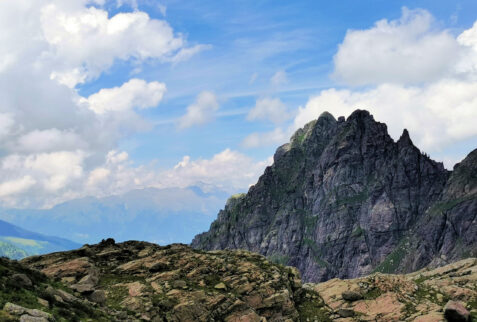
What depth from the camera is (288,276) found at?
70.1 metres

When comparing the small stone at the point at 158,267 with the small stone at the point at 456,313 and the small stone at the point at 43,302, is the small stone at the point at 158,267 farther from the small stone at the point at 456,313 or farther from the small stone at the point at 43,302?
the small stone at the point at 456,313

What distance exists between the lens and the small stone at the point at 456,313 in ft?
171

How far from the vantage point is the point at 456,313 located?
52.6m

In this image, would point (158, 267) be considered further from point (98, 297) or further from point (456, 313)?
point (456, 313)

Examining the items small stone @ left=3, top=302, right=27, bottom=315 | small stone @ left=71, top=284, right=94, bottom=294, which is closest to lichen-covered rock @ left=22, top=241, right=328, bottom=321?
small stone @ left=71, top=284, right=94, bottom=294

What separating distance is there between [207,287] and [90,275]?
656 inches

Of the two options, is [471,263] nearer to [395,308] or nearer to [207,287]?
[395,308]

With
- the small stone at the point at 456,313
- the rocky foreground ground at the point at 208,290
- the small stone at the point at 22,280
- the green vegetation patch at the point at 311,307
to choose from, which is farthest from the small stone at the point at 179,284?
the small stone at the point at 456,313

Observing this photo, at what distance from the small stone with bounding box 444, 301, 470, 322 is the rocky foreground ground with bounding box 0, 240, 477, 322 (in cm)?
12

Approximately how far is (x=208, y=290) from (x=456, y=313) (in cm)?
3338

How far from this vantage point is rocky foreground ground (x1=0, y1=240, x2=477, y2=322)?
49062 millimetres

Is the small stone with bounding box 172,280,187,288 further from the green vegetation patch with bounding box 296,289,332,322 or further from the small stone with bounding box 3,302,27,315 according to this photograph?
the small stone with bounding box 3,302,27,315

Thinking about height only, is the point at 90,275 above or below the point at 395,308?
above

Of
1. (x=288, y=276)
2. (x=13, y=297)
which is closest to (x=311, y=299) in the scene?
(x=288, y=276)
